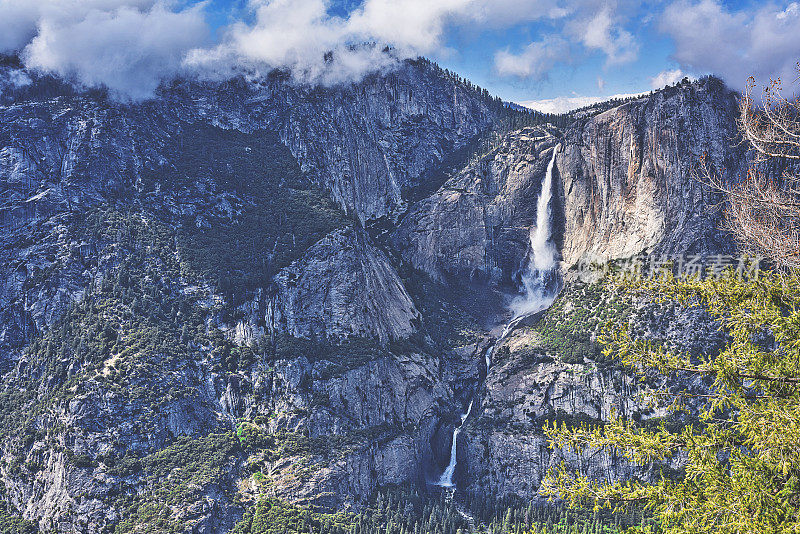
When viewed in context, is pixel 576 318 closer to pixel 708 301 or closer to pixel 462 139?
pixel 462 139

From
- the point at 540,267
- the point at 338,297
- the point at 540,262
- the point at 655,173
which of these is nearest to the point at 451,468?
the point at 338,297

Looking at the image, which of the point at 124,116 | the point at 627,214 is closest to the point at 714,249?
the point at 627,214

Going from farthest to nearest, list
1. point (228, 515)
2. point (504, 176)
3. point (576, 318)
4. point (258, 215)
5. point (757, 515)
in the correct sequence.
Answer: point (504, 176) < point (258, 215) < point (576, 318) < point (228, 515) < point (757, 515)

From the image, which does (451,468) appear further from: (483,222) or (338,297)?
(483,222)

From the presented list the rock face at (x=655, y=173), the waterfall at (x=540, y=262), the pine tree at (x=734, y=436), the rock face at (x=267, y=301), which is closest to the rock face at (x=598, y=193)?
the rock face at (x=655, y=173)

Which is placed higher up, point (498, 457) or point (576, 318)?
point (576, 318)

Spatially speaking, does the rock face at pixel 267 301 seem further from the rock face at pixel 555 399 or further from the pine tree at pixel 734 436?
the pine tree at pixel 734 436
